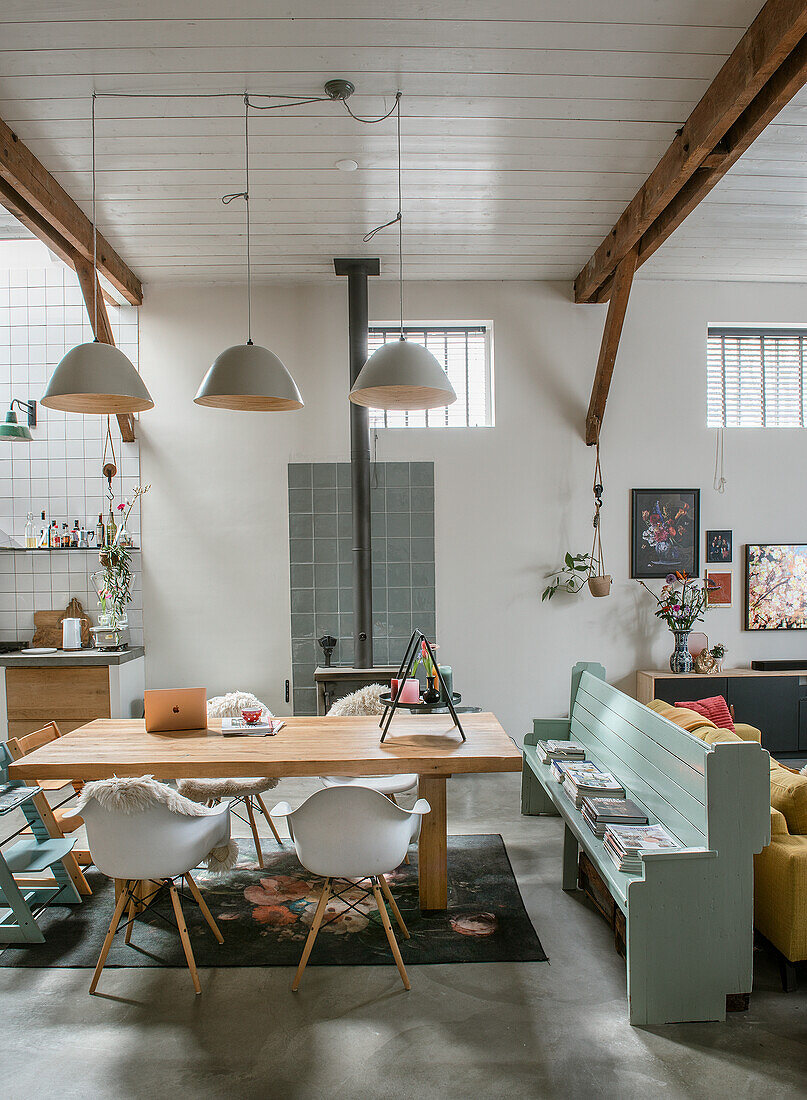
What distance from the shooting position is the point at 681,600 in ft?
19.3

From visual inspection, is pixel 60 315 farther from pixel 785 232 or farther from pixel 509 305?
pixel 785 232

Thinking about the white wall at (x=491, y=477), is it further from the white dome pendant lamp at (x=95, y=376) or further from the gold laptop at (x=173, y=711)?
the white dome pendant lamp at (x=95, y=376)

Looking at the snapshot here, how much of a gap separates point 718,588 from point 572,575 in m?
1.15

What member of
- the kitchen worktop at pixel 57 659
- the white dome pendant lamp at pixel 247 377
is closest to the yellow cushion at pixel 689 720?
the white dome pendant lamp at pixel 247 377

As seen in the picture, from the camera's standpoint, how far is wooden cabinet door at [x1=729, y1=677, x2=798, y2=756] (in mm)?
5582

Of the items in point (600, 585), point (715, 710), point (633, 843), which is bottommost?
point (633, 843)

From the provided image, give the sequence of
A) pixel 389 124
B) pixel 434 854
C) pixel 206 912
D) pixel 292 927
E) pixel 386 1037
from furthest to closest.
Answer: pixel 389 124
pixel 434 854
pixel 292 927
pixel 206 912
pixel 386 1037

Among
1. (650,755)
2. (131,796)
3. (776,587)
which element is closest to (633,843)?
(650,755)

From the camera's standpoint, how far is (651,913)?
252cm

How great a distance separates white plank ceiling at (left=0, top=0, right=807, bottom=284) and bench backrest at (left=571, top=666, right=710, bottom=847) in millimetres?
2758

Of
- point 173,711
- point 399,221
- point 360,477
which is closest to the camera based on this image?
point 173,711

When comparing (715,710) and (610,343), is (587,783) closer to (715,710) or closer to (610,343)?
(715,710)

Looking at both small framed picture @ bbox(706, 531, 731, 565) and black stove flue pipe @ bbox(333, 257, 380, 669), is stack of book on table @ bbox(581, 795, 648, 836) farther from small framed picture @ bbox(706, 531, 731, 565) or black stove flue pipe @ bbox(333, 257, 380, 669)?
small framed picture @ bbox(706, 531, 731, 565)

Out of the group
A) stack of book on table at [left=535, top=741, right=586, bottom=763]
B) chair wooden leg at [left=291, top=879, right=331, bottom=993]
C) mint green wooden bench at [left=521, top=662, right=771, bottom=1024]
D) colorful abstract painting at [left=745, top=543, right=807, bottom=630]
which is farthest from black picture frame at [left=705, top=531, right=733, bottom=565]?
chair wooden leg at [left=291, top=879, right=331, bottom=993]
